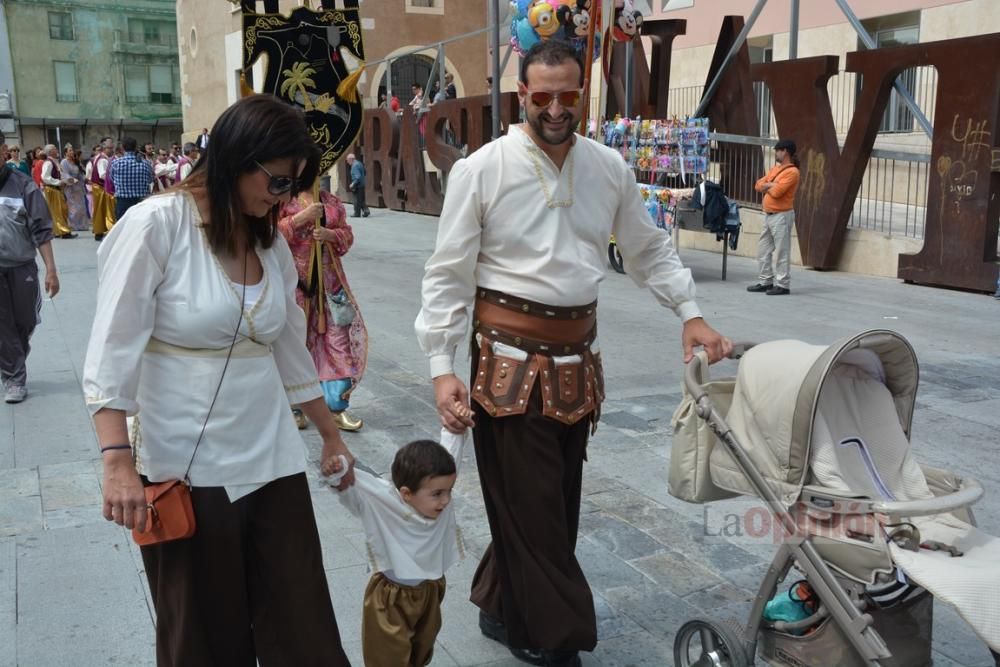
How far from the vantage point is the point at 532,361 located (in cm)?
308

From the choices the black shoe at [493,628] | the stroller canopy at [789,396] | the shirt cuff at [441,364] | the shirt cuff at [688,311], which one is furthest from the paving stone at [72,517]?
the stroller canopy at [789,396]

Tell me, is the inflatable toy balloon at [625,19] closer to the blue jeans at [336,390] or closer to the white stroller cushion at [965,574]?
the blue jeans at [336,390]

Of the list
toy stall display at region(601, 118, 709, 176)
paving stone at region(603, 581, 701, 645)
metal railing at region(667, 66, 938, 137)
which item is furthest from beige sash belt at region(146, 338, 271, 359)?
metal railing at region(667, 66, 938, 137)

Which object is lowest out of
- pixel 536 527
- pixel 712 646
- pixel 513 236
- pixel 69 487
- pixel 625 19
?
pixel 69 487

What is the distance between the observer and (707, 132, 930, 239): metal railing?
42.9 feet

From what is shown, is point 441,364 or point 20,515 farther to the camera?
point 20,515

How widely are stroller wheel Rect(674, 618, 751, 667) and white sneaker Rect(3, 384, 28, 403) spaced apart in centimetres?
537

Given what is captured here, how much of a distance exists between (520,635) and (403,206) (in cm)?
2145

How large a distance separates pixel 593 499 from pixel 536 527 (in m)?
1.81

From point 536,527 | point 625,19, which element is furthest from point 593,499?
point 625,19

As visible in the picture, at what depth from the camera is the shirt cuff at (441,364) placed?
121 inches

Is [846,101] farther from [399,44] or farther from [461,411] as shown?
[399,44]

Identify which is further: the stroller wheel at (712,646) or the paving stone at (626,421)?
the paving stone at (626,421)

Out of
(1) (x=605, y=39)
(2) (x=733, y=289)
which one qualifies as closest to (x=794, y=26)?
(1) (x=605, y=39)
